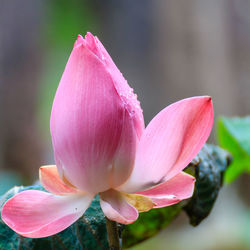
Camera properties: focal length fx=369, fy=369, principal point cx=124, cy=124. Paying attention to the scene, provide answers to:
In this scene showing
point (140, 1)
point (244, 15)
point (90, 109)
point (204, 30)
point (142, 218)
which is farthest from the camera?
point (244, 15)

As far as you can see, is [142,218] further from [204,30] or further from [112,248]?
[204,30]

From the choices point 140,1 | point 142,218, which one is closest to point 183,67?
point 140,1

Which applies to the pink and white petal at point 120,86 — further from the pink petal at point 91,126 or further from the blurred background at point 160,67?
the blurred background at point 160,67

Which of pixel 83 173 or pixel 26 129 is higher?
pixel 83 173

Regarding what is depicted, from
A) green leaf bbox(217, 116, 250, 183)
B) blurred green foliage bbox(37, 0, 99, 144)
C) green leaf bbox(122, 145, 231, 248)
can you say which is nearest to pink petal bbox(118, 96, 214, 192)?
green leaf bbox(122, 145, 231, 248)

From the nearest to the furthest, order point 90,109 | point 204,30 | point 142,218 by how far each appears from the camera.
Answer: point 90,109
point 142,218
point 204,30

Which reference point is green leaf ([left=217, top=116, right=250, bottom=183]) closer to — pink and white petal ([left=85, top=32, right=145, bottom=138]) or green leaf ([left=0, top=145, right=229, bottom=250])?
green leaf ([left=0, top=145, right=229, bottom=250])

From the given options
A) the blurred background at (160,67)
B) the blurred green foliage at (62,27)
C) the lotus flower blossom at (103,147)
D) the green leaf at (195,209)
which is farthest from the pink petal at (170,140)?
the blurred green foliage at (62,27)

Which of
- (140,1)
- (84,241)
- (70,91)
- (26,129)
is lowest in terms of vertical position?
(26,129)

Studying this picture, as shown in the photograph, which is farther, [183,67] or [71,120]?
[183,67]
